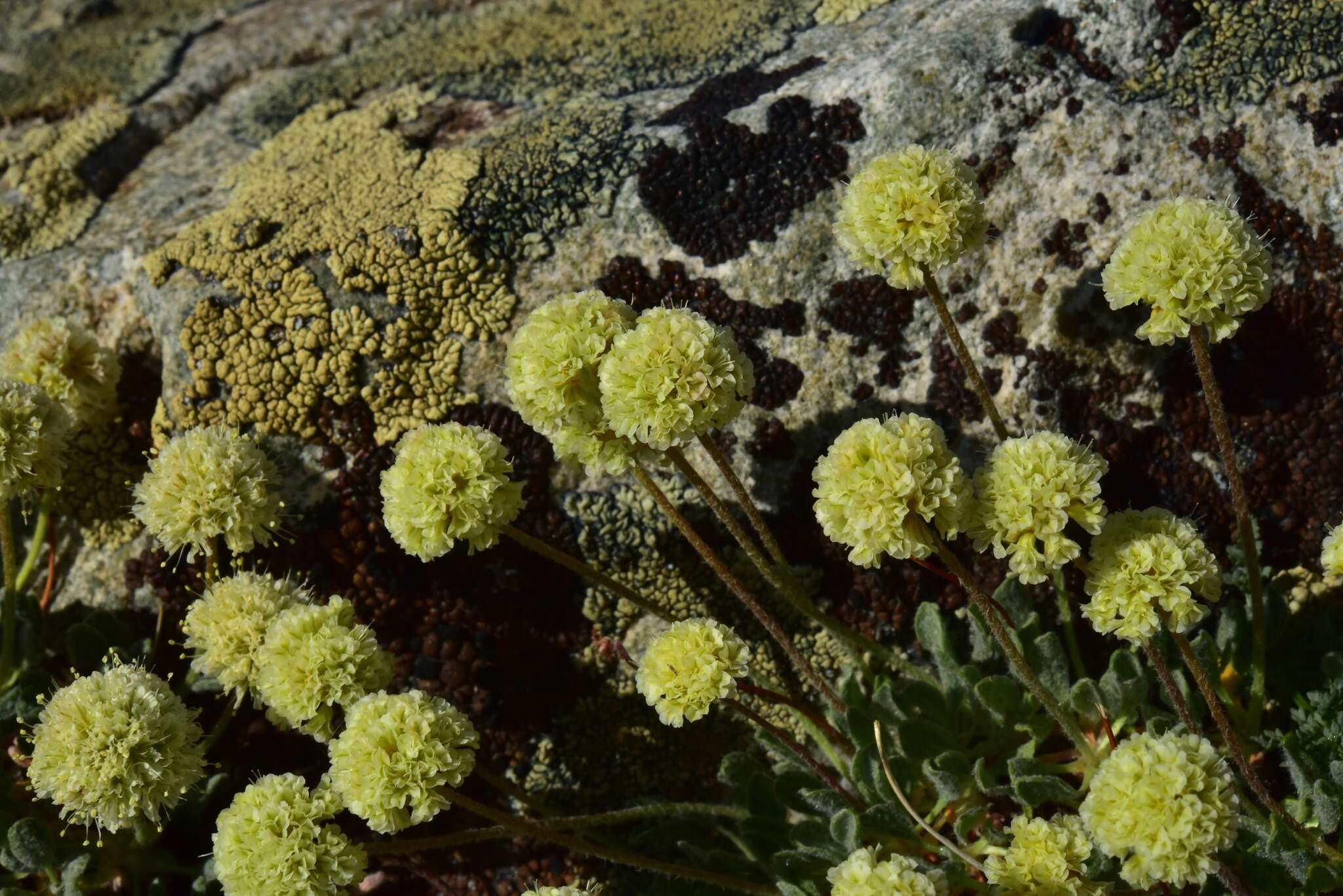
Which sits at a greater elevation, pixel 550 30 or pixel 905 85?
pixel 550 30

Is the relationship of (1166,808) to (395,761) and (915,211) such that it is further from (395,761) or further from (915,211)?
(395,761)

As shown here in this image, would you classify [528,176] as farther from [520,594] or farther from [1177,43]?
[1177,43]

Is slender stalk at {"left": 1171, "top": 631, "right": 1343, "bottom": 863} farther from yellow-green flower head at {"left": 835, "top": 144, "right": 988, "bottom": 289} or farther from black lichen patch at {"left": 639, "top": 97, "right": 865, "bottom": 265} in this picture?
black lichen patch at {"left": 639, "top": 97, "right": 865, "bottom": 265}

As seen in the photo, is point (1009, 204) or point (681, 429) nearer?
point (681, 429)

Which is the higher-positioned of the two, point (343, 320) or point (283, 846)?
point (343, 320)

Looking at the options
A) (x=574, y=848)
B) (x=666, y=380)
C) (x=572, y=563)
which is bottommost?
(x=574, y=848)

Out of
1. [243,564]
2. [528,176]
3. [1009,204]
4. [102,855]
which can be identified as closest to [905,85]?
[1009,204]

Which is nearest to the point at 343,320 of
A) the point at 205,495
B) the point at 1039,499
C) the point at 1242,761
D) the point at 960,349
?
the point at 205,495

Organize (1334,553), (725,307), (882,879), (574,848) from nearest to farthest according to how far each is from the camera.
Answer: (882,879) < (1334,553) < (574,848) < (725,307)
